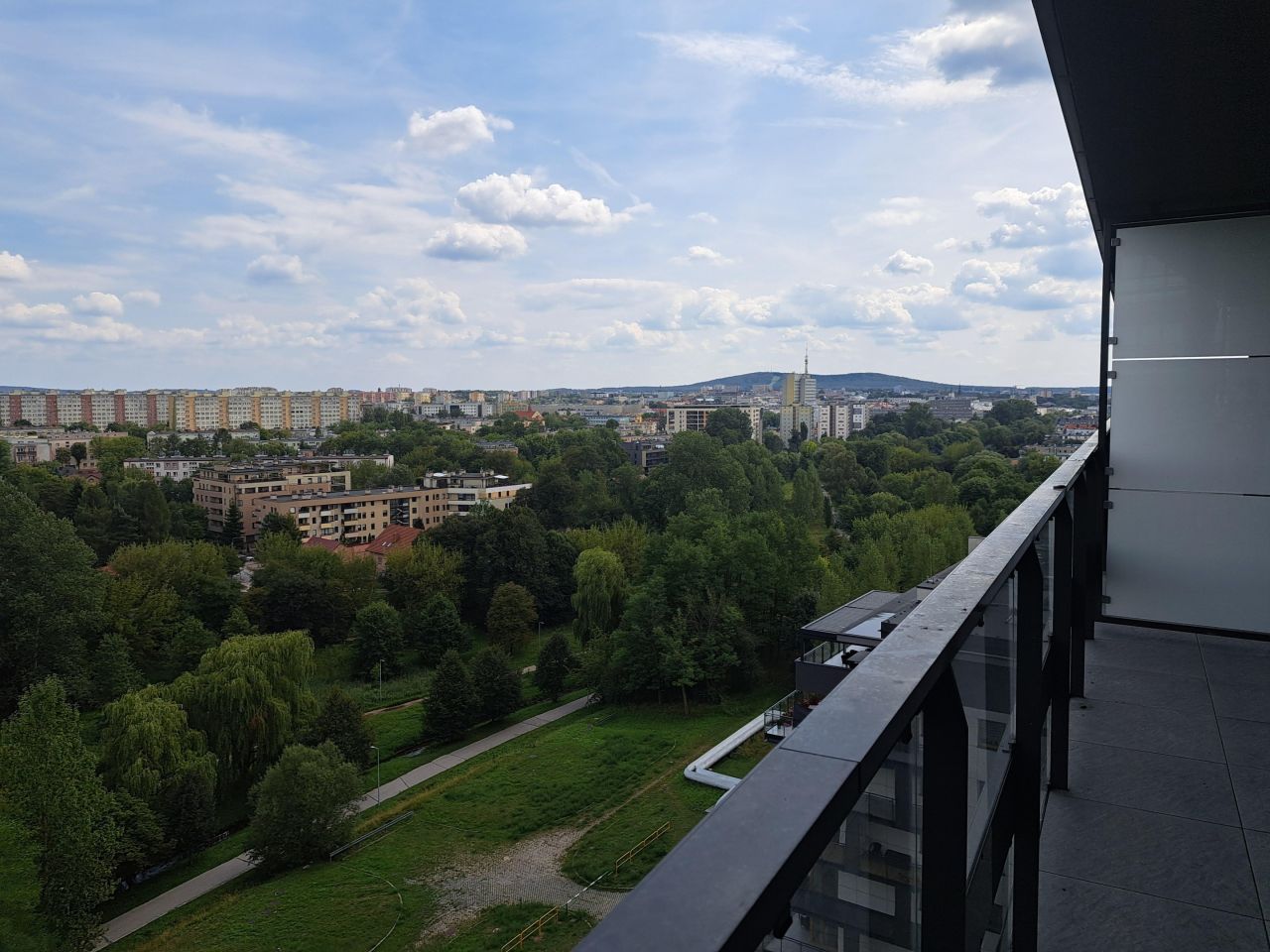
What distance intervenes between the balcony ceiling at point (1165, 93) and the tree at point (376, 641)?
21136 mm

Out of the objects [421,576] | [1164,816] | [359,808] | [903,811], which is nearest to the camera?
[903,811]

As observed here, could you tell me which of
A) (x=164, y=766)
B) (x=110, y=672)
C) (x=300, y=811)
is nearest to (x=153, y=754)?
(x=164, y=766)

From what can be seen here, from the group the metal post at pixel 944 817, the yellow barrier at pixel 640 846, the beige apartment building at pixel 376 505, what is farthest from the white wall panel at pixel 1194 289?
the beige apartment building at pixel 376 505

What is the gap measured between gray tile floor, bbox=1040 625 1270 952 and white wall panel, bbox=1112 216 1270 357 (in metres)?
1.30

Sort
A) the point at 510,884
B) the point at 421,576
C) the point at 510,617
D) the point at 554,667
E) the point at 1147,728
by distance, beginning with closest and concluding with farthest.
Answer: the point at 1147,728, the point at 510,884, the point at 554,667, the point at 510,617, the point at 421,576

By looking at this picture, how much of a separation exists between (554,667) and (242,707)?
7.21 metres

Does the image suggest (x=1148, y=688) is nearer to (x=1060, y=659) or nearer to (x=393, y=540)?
(x=1060, y=659)

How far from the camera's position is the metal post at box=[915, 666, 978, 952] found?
2.71 ft

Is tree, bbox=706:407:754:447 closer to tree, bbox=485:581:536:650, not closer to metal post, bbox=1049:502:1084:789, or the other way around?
tree, bbox=485:581:536:650

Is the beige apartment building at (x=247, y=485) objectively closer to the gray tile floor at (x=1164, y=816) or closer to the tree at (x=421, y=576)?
the tree at (x=421, y=576)

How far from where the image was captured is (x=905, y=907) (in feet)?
2.59

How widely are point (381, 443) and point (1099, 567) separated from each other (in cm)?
5940

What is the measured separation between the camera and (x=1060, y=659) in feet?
7.85

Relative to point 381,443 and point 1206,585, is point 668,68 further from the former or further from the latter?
point 381,443
